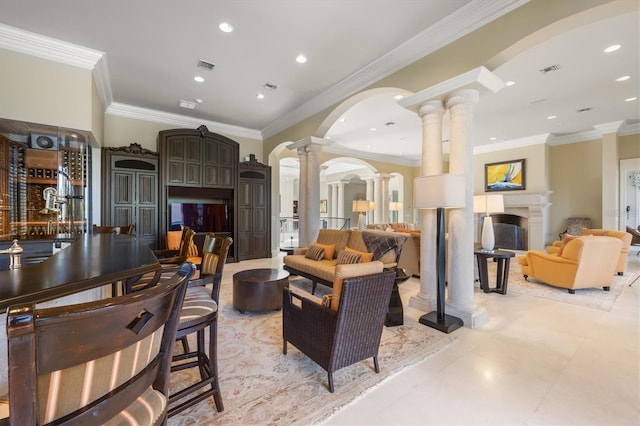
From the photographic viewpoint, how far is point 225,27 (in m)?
3.29

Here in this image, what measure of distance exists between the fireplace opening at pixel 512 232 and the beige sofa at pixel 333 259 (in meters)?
5.23

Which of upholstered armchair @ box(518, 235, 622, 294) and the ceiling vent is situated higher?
the ceiling vent

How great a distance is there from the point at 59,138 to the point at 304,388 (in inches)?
180

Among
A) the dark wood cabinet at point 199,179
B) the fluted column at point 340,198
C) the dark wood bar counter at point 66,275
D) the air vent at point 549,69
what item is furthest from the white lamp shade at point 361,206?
the dark wood bar counter at point 66,275

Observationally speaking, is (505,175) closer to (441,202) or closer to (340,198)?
(340,198)

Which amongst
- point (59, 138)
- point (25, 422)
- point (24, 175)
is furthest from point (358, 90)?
point (24, 175)

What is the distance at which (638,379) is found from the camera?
2.09m

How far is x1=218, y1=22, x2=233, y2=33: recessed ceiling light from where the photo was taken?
3242 millimetres

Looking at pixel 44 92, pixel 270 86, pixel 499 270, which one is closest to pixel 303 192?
pixel 270 86

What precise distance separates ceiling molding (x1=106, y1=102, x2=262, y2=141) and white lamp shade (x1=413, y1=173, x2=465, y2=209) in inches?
219

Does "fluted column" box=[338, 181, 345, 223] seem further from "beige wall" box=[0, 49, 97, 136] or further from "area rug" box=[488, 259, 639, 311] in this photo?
"beige wall" box=[0, 49, 97, 136]

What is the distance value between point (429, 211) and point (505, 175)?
23.1 feet

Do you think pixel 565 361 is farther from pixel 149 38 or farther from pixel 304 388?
pixel 149 38

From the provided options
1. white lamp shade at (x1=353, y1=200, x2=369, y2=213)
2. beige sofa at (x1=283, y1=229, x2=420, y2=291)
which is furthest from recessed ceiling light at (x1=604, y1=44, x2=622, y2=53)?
white lamp shade at (x1=353, y1=200, x2=369, y2=213)
